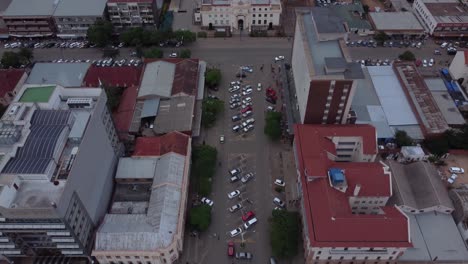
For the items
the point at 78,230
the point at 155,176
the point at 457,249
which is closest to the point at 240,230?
the point at 155,176

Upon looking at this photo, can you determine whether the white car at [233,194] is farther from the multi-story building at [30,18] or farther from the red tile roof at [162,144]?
the multi-story building at [30,18]

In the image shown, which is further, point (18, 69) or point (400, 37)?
point (400, 37)

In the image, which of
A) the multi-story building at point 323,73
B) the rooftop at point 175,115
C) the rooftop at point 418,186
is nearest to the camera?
the rooftop at point 418,186

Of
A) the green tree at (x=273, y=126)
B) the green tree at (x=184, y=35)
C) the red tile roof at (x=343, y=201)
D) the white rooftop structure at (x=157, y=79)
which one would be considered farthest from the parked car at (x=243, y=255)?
the green tree at (x=184, y=35)

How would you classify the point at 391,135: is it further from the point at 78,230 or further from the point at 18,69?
the point at 18,69

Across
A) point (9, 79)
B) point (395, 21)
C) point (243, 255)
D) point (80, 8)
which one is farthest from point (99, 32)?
point (395, 21)

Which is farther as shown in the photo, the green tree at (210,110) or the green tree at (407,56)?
the green tree at (407,56)
